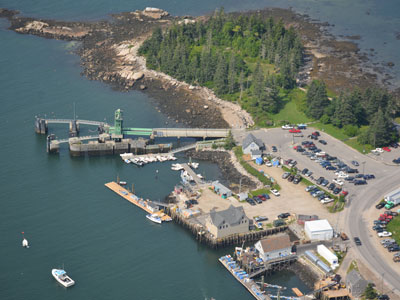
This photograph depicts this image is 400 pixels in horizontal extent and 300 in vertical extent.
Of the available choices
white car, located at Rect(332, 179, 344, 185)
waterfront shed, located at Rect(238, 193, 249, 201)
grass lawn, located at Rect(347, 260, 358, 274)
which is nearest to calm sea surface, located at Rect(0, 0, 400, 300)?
grass lawn, located at Rect(347, 260, 358, 274)

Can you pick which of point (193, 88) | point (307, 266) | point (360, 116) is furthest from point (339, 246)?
point (193, 88)

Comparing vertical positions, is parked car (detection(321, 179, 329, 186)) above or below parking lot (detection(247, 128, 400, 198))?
below

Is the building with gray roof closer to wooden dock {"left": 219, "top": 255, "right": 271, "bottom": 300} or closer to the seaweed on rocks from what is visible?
the seaweed on rocks

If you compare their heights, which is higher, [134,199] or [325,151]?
[325,151]

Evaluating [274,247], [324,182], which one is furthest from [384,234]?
[274,247]

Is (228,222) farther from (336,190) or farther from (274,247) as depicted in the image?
(336,190)

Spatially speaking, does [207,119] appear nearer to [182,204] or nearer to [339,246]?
[182,204]
